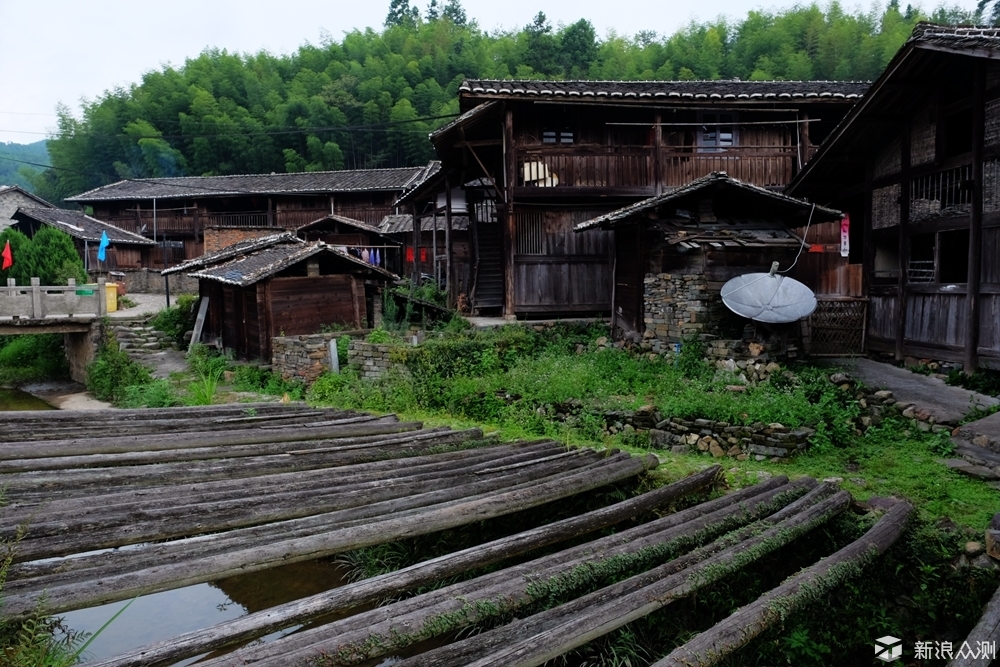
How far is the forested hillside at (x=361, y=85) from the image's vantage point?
34938mm

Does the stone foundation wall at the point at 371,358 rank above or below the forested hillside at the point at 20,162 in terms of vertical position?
below

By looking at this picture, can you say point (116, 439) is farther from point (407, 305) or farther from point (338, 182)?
point (338, 182)

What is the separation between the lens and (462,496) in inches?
Answer: 176

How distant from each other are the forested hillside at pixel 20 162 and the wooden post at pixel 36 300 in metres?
35.8

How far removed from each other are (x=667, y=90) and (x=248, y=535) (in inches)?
525

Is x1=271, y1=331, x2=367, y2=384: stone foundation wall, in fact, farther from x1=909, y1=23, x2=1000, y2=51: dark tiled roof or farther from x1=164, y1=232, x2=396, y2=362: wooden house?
x1=909, y1=23, x2=1000, y2=51: dark tiled roof

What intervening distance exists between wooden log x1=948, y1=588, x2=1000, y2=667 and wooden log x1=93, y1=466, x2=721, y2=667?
2.19 meters

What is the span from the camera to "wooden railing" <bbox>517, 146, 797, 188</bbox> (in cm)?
1438

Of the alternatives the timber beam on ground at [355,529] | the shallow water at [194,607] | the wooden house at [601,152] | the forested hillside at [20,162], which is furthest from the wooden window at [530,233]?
the forested hillside at [20,162]

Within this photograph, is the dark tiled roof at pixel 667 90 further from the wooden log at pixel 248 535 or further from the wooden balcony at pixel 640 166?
the wooden log at pixel 248 535

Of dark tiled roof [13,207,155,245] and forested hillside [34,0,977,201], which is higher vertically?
forested hillside [34,0,977,201]

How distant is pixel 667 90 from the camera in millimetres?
14156

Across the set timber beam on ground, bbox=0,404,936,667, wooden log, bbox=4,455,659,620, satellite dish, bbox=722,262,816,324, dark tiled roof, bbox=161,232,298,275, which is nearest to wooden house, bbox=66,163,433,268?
dark tiled roof, bbox=161,232,298,275

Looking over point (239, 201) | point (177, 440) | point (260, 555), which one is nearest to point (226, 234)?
point (239, 201)
